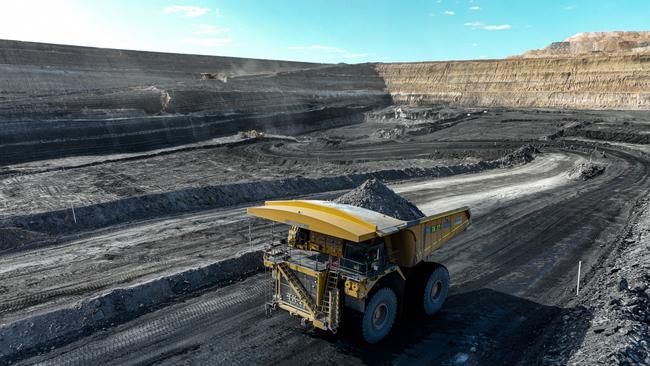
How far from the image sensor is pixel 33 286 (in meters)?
9.66

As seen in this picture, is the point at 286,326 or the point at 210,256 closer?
the point at 286,326

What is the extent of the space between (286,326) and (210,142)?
88.5 feet

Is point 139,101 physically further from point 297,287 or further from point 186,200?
point 297,287

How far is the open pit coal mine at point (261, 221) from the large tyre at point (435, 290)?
27 cm

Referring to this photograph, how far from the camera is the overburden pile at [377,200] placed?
421 inches

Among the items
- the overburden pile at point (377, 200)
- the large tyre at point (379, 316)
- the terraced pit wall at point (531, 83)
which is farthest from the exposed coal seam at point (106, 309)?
the terraced pit wall at point (531, 83)

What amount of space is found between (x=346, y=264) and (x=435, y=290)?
2370 mm

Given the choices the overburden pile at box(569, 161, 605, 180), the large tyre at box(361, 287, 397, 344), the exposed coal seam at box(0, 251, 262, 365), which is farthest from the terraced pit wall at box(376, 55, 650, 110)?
the exposed coal seam at box(0, 251, 262, 365)

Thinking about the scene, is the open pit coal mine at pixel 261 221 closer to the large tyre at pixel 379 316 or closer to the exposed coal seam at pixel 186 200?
the exposed coal seam at pixel 186 200

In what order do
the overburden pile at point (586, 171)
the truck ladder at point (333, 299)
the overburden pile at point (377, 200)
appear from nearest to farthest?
the truck ladder at point (333, 299)
the overburden pile at point (377, 200)
the overburden pile at point (586, 171)

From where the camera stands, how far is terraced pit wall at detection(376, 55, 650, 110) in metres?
46.0

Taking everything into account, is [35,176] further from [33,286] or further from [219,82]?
[219,82]

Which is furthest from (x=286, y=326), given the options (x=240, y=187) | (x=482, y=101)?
(x=482, y=101)

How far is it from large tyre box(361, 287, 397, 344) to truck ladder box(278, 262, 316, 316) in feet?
2.72
